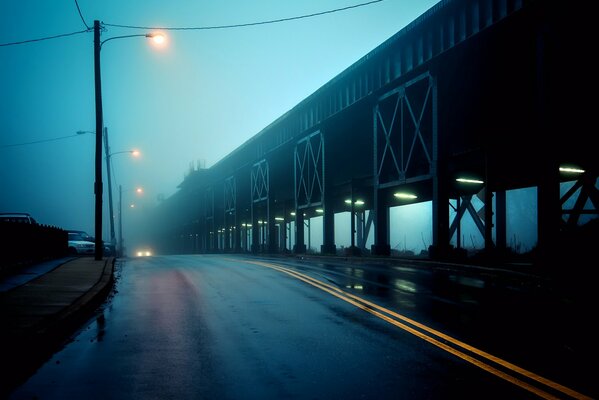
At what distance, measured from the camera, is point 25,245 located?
19.9 m

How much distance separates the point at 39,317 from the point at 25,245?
1295 cm

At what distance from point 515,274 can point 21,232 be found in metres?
15.4

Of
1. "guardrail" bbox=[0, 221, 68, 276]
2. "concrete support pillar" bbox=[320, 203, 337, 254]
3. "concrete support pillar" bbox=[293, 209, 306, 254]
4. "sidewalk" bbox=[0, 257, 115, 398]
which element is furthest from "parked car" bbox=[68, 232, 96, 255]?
"sidewalk" bbox=[0, 257, 115, 398]

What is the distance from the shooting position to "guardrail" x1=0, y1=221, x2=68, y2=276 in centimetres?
1666

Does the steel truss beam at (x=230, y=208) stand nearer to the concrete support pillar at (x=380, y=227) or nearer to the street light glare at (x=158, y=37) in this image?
the concrete support pillar at (x=380, y=227)

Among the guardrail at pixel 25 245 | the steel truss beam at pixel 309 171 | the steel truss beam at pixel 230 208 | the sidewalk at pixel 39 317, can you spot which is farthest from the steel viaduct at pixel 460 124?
the guardrail at pixel 25 245

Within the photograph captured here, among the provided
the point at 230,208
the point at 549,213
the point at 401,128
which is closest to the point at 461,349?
the point at 549,213

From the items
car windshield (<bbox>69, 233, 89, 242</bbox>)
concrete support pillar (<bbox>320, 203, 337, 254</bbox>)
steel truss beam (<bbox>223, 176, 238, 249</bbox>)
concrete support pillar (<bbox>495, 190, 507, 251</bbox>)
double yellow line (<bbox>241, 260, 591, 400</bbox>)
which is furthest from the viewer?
steel truss beam (<bbox>223, 176, 238, 249</bbox>)

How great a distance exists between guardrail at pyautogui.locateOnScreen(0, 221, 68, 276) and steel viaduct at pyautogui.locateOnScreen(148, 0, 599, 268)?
1485 centimetres

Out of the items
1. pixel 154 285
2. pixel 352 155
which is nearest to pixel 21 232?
pixel 154 285

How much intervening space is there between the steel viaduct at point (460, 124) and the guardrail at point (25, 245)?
585 inches

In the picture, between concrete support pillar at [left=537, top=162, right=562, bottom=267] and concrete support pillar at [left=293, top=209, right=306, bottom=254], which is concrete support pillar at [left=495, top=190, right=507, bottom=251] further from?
concrete support pillar at [left=293, top=209, right=306, bottom=254]

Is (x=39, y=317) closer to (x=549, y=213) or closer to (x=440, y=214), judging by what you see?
(x=549, y=213)

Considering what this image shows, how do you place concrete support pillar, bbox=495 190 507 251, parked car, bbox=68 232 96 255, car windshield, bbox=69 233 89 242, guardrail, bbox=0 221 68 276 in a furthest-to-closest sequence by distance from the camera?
car windshield, bbox=69 233 89 242 < parked car, bbox=68 232 96 255 < concrete support pillar, bbox=495 190 507 251 < guardrail, bbox=0 221 68 276
